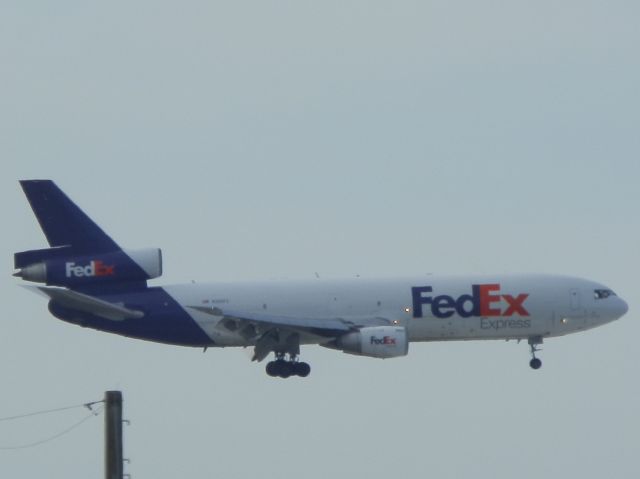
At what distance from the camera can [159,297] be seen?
292 ft

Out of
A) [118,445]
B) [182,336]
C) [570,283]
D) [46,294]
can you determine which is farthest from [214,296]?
[118,445]

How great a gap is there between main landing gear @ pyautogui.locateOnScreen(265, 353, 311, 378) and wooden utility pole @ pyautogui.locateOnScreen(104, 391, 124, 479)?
3498cm

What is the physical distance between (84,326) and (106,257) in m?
3.45

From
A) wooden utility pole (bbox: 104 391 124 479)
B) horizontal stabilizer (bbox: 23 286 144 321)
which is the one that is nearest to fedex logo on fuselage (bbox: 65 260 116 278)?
horizontal stabilizer (bbox: 23 286 144 321)

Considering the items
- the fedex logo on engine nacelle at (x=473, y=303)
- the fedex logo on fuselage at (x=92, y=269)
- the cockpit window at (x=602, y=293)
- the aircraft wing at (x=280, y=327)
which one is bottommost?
the aircraft wing at (x=280, y=327)

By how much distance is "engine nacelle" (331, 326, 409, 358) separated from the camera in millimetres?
85250

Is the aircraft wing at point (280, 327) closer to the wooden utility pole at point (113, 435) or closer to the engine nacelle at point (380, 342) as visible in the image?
the engine nacelle at point (380, 342)

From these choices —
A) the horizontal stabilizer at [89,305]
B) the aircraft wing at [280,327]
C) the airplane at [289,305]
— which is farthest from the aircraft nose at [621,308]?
the horizontal stabilizer at [89,305]

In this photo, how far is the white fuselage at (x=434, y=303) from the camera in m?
87.1

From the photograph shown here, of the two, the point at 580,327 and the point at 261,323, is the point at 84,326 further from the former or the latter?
the point at 580,327

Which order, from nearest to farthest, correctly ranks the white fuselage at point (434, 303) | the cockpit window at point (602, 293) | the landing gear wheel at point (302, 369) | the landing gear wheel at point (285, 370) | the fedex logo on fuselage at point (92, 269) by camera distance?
1. the white fuselage at point (434, 303)
2. the landing gear wheel at point (285, 370)
3. the landing gear wheel at point (302, 369)
4. the fedex logo on fuselage at point (92, 269)
5. the cockpit window at point (602, 293)

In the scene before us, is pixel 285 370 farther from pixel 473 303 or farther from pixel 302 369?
pixel 473 303

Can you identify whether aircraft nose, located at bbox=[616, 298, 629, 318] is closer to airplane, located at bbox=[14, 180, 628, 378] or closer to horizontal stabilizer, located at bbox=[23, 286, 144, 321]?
airplane, located at bbox=[14, 180, 628, 378]

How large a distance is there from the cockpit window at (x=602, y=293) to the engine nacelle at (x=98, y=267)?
20710mm
